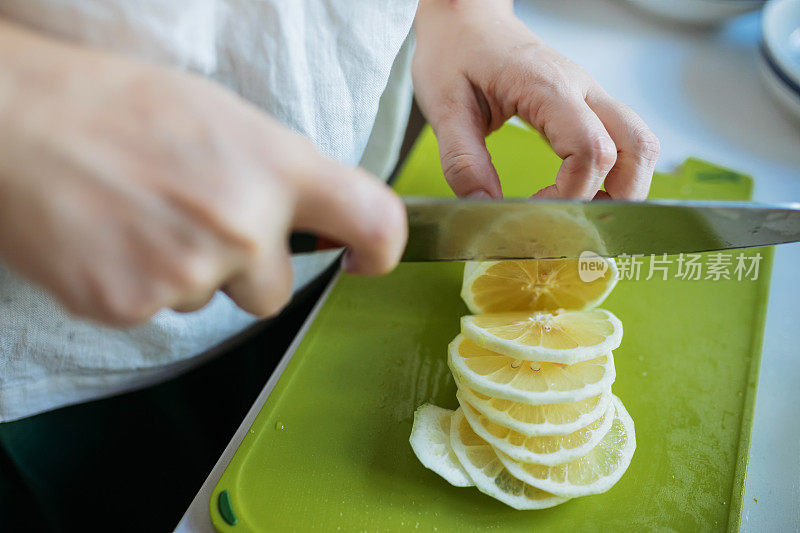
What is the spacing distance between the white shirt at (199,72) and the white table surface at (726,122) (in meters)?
0.22

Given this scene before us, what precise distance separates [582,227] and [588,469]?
1.23 ft

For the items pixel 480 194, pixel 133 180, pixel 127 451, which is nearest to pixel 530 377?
pixel 480 194

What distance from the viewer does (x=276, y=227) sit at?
24.0 inches

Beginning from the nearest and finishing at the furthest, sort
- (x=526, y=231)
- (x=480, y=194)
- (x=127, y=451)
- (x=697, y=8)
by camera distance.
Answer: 1. (x=526, y=231)
2. (x=480, y=194)
3. (x=127, y=451)
4. (x=697, y=8)

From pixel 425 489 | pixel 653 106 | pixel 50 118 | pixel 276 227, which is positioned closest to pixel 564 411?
pixel 425 489

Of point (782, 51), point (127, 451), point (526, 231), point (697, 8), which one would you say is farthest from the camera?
point (697, 8)

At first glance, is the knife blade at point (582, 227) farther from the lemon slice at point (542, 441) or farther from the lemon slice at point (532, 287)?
the lemon slice at point (542, 441)

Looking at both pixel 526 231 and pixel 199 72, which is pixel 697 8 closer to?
pixel 526 231

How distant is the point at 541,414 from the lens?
91cm

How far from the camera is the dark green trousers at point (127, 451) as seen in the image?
3.60 feet

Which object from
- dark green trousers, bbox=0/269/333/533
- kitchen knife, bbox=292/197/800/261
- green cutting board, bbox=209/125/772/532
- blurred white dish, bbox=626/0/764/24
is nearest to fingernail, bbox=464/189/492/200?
kitchen knife, bbox=292/197/800/261

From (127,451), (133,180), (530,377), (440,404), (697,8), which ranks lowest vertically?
(127,451)

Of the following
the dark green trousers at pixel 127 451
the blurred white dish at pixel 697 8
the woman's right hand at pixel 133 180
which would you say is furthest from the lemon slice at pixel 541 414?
the blurred white dish at pixel 697 8

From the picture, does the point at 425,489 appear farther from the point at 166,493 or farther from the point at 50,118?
the point at 50,118
